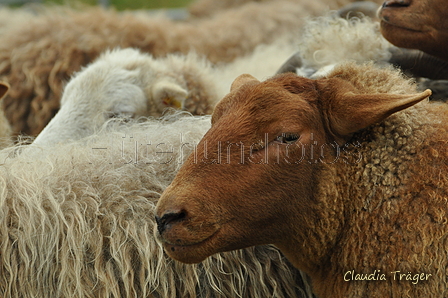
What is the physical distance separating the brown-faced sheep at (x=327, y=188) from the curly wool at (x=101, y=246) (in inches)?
16.7

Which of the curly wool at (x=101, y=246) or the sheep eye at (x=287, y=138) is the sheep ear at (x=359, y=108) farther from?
the curly wool at (x=101, y=246)

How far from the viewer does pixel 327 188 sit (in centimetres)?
196

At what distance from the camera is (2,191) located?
2.41 meters

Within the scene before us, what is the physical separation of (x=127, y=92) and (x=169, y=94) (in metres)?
0.29

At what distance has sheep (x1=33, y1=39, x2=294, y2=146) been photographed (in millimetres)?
3494

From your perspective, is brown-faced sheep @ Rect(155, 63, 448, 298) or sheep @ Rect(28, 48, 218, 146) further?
sheep @ Rect(28, 48, 218, 146)

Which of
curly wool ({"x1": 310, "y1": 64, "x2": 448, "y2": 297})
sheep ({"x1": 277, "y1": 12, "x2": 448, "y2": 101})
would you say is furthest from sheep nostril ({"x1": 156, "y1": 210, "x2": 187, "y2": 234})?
sheep ({"x1": 277, "y1": 12, "x2": 448, "y2": 101})

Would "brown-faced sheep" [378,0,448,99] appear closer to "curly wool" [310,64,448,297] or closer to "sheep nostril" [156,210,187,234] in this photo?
"curly wool" [310,64,448,297]

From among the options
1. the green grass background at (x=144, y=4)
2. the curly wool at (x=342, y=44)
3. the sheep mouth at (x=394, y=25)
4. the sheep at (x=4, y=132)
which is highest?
the sheep mouth at (x=394, y=25)

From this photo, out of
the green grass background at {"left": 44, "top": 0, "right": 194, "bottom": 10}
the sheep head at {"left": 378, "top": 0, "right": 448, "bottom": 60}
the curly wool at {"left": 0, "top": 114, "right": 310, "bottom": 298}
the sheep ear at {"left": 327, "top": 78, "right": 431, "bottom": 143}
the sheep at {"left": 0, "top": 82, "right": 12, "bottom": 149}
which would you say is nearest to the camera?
the sheep ear at {"left": 327, "top": 78, "right": 431, "bottom": 143}

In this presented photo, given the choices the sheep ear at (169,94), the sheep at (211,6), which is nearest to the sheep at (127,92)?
the sheep ear at (169,94)

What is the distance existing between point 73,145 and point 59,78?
1.91 m

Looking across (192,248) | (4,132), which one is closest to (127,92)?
(4,132)

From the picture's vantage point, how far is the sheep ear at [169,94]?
3555 mm
